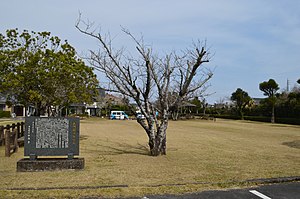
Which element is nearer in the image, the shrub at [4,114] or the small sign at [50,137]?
the small sign at [50,137]

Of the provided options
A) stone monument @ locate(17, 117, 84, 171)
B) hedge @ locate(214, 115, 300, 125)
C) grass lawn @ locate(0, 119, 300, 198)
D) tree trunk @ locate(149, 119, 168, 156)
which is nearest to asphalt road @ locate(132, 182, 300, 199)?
grass lawn @ locate(0, 119, 300, 198)

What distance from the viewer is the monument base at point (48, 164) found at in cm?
717

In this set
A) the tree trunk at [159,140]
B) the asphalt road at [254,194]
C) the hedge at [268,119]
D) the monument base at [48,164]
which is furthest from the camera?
the hedge at [268,119]

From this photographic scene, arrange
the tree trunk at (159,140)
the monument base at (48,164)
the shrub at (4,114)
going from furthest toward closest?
the shrub at (4,114) → the tree trunk at (159,140) → the monument base at (48,164)

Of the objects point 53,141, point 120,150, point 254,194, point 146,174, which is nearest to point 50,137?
point 53,141

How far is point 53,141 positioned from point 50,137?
0.13m

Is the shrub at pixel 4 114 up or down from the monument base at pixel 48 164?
up

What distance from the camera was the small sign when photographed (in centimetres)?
752

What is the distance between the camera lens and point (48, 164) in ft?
23.9

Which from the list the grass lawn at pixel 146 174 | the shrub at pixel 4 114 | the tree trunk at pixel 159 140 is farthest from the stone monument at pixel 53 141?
the shrub at pixel 4 114

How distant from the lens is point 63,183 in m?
6.02

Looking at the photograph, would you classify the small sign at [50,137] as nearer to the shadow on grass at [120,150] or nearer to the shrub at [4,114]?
the shadow on grass at [120,150]

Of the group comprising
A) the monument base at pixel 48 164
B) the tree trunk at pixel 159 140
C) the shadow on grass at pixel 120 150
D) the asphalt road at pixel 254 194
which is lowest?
the shadow on grass at pixel 120 150

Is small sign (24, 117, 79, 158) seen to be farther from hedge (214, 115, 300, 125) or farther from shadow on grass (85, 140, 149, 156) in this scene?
hedge (214, 115, 300, 125)
